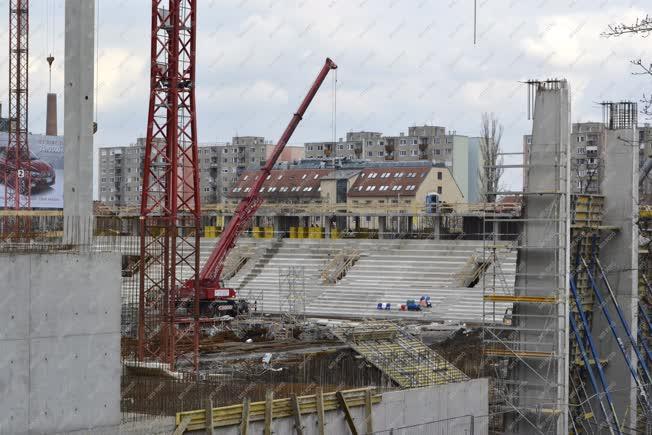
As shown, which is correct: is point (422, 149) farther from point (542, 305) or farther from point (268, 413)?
point (268, 413)

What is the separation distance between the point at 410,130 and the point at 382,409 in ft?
315

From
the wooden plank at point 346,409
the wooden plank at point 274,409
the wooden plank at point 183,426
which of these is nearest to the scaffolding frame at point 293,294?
the wooden plank at point 274,409

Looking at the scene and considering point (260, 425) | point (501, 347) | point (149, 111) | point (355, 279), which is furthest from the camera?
point (355, 279)

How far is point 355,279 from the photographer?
52531mm

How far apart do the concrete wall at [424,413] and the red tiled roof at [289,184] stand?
2448 inches

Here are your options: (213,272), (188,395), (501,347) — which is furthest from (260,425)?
(213,272)

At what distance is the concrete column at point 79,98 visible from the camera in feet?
59.9

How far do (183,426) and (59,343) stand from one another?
2444 mm

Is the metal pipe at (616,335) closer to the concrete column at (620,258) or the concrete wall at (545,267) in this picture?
the concrete column at (620,258)

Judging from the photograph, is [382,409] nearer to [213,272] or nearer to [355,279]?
[213,272]

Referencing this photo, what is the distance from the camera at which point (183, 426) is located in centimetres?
1736

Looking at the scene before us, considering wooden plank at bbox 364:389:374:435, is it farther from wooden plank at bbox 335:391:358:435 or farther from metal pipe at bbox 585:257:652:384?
metal pipe at bbox 585:257:652:384

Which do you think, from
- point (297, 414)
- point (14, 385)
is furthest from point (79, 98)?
point (297, 414)

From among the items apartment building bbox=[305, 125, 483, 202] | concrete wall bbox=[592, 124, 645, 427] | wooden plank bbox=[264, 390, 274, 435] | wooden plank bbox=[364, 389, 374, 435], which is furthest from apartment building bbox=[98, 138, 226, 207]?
wooden plank bbox=[264, 390, 274, 435]
